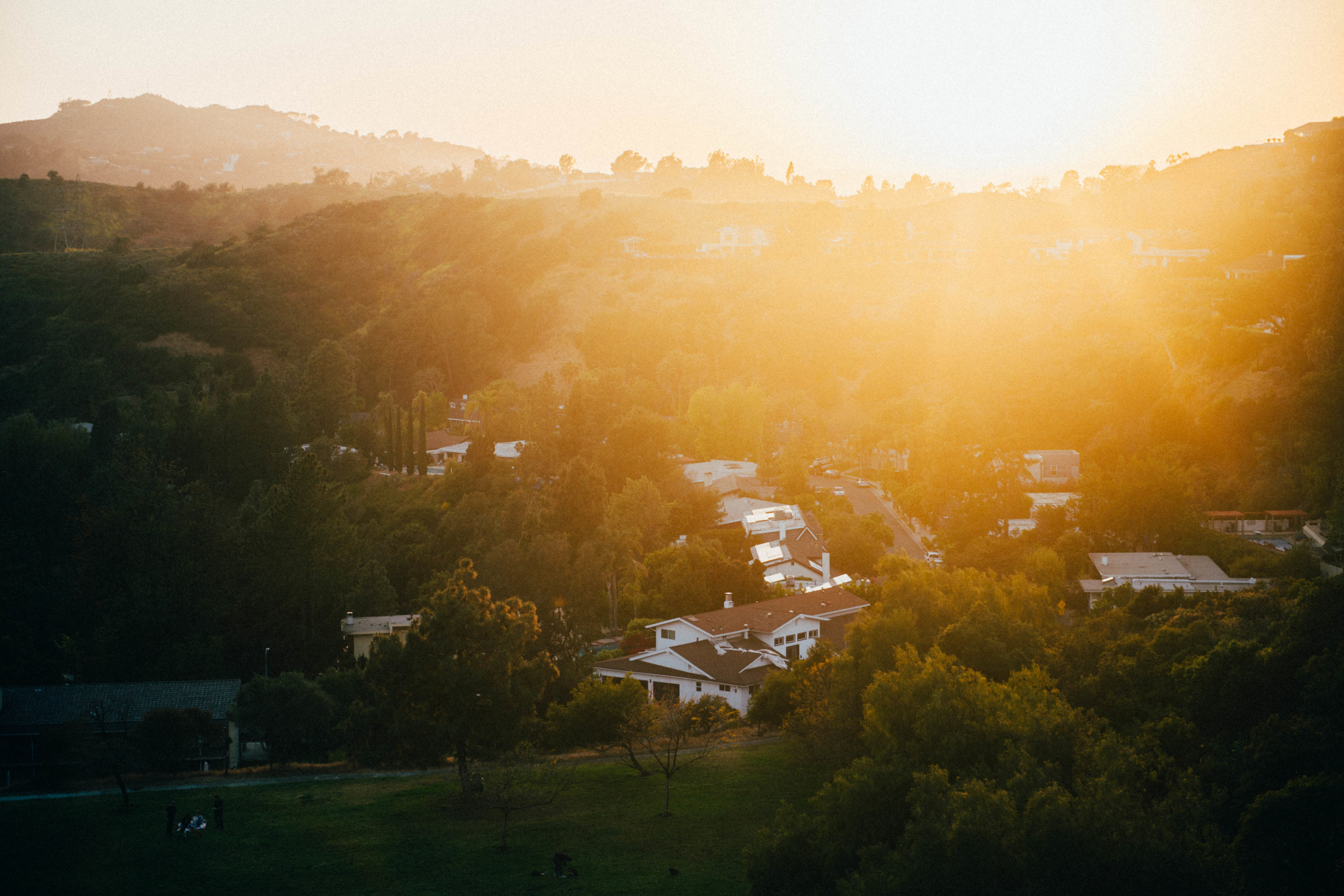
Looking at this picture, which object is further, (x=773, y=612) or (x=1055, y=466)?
(x=1055, y=466)

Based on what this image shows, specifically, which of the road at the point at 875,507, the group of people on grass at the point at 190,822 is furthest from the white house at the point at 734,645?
the group of people on grass at the point at 190,822

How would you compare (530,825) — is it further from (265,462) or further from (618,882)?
(265,462)

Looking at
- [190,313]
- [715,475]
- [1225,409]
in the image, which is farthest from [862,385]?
[190,313]

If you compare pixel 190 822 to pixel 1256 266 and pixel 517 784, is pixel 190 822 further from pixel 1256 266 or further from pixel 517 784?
pixel 1256 266

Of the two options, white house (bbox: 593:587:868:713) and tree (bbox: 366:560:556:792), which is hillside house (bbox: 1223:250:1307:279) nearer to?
white house (bbox: 593:587:868:713)

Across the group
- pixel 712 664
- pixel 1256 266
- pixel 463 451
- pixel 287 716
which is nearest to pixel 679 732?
pixel 712 664

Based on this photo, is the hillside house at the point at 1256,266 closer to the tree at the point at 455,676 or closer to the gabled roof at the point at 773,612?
the gabled roof at the point at 773,612
